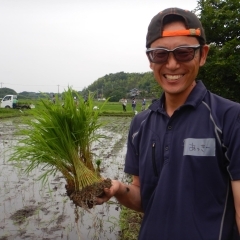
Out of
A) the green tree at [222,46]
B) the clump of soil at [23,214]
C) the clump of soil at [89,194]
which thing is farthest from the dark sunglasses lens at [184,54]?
the green tree at [222,46]

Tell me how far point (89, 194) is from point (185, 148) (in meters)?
0.80

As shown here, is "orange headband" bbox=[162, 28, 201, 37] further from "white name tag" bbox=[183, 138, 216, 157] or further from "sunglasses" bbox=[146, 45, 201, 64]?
"white name tag" bbox=[183, 138, 216, 157]

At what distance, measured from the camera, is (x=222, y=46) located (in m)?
8.14

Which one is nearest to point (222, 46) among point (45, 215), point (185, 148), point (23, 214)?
point (45, 215)

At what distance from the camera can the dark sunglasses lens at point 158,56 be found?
68.5 inches

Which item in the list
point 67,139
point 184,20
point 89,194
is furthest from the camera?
point 67,139

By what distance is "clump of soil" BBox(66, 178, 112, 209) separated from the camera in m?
2.08

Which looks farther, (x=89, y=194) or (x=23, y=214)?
(x=23, y=214)

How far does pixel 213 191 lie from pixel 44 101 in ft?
4.37

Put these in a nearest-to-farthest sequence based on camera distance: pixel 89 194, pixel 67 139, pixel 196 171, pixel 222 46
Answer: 1. pixel 196 171
2. pixel 89 194
3. pixel 67 139
4. pixel 222 46

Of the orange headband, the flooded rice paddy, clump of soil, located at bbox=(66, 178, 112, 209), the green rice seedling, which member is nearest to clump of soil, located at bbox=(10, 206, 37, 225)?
the flooded rice paddy

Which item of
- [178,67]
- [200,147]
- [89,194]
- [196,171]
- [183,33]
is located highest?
[183,33]

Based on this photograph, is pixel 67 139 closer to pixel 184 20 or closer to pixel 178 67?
pixel 178 67

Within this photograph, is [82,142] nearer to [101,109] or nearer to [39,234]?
[101,109]
